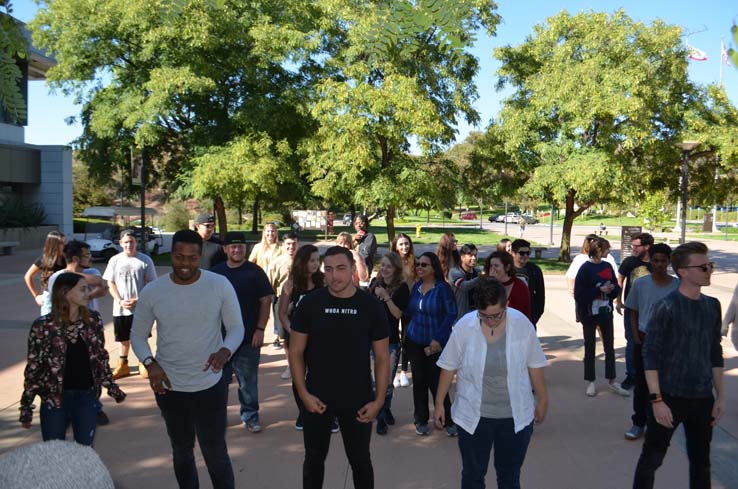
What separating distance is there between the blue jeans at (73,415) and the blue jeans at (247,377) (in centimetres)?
146

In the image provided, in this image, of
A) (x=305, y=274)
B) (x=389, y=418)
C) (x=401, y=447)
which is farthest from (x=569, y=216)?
(x=401, y=447)

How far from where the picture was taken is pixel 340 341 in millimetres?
3361

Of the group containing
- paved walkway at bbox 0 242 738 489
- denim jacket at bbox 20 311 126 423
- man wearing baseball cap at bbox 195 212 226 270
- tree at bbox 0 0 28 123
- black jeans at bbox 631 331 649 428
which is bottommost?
paved walkway at bbox 0 242 738 489

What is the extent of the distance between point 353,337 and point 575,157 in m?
16.2

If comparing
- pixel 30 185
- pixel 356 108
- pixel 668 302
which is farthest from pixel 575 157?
pixel 30 185

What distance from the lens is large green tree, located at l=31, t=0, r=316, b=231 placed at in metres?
17.5

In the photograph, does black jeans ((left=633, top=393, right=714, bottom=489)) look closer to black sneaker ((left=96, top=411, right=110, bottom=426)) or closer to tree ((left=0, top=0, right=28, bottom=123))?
tree ((left=0, top=0, right=28, bottom=123))

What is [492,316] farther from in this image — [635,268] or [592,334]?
[635,268]

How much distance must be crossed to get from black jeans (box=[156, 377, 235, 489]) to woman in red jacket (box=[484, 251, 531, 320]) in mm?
2811

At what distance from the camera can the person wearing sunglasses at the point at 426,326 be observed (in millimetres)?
5148

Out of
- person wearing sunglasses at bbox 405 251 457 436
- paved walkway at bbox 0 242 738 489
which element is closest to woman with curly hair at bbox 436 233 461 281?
person wearing sunglasses at bbox 405 251 457 436

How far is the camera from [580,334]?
9.88 m

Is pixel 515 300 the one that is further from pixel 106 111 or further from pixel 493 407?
pixel 106 111

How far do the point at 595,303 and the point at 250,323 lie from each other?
3603mm
